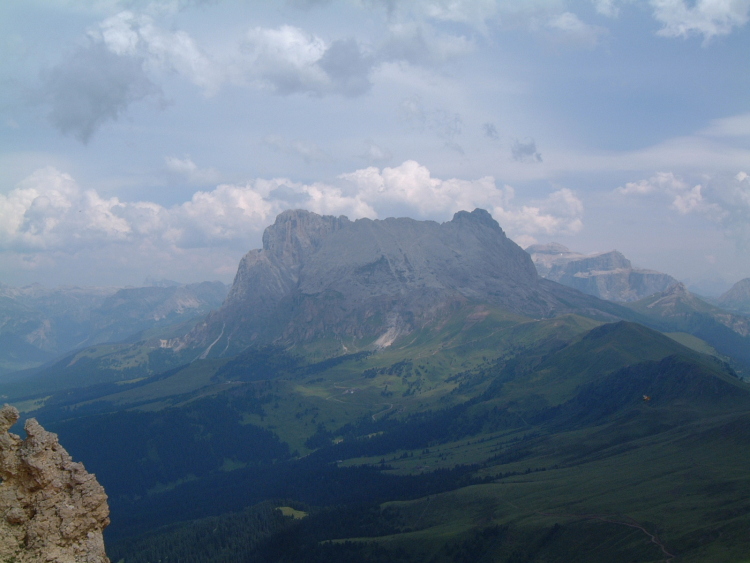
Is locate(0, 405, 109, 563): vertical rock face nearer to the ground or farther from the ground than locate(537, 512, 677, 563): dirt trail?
farther from the ground

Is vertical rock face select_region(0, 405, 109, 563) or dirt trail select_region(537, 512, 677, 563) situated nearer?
vertical rock face select_region(0, 405, 109, 563)

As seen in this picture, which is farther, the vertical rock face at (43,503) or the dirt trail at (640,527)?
the dirt trail at (640,527)

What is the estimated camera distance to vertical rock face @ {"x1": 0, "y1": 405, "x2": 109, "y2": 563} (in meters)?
42.4

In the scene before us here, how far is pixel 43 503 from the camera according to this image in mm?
43844

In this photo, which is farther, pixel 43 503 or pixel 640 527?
pixel 640 527

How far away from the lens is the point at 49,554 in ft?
139

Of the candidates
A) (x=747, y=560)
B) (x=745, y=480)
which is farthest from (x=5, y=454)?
(x=745, y=480)

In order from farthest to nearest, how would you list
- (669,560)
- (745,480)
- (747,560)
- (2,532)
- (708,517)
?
(745,480)
(708,517)
(669,560)
(747,560)
(2,532)

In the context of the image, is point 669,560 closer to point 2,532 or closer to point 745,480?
point 745,480

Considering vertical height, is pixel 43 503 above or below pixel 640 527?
above

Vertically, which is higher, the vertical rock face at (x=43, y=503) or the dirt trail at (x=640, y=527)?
the vertical rock face at (x=43, y=503)

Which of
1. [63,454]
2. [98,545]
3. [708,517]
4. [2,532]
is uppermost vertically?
[63,454]

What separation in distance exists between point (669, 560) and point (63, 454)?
535 feet

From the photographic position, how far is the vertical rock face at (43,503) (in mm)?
42406
